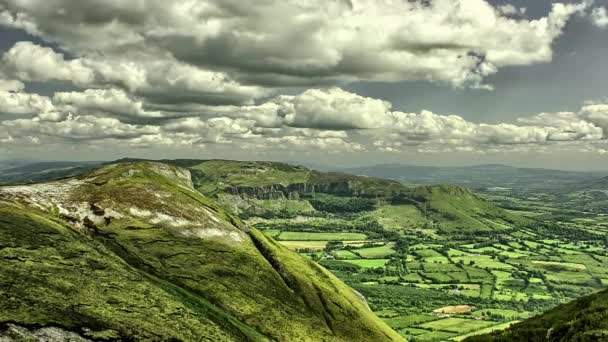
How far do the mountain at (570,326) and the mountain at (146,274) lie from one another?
47.6 metres

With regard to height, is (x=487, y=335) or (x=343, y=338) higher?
(x=487, y=335)

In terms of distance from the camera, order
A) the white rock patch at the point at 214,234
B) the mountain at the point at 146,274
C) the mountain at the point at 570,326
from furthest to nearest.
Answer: the white rock patch at the point at 214,234, the mountain at the point at 146,274, the mountain at the point at 570,326

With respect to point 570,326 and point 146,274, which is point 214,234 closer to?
point 146,274

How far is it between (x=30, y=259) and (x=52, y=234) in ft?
50.4

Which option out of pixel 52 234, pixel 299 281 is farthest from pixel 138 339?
pixel 299 281

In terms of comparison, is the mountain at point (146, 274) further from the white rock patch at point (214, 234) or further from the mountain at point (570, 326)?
the mountain at point (570, 326)

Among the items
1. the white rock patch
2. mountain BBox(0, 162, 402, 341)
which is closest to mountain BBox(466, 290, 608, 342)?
mountain BBox(0, 162, 402, 341)

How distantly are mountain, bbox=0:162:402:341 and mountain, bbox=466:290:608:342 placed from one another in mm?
47645

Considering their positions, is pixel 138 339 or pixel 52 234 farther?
pixel 52 234

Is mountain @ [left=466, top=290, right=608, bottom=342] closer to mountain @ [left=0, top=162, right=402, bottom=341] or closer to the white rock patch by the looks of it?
mountain @ [left=0, top=162, right=402, bottom=341]

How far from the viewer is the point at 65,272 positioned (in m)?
73.1

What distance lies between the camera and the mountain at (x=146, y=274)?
63.7 m

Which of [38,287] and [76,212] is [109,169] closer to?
[76,212]

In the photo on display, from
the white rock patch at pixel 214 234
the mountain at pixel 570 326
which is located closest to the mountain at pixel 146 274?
the white rock patch at pixel 214 234
